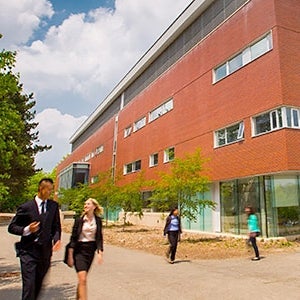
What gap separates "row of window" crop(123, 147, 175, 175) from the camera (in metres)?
27.1

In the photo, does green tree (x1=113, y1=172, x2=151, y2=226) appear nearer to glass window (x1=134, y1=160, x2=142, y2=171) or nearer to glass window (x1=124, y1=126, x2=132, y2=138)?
glass window (x1=134, y1=160, x2=142, y2=171)

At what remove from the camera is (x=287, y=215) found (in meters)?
17.1

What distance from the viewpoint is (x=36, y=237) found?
16.0ft

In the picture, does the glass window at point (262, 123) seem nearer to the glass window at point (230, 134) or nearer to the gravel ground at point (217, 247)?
the glass window at point (230, 134)

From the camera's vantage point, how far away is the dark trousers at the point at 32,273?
15.5ft

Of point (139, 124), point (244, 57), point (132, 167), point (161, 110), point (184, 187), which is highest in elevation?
point (139, 124)

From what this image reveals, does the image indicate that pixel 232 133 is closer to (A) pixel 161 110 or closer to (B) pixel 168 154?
(B) pixel 168 154

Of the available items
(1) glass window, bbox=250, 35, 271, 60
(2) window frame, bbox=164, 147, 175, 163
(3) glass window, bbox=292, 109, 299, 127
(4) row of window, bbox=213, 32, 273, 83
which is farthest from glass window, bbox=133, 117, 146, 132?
(3) glass window, bbox=292, 109, 299, 127

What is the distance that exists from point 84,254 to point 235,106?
15489 mm

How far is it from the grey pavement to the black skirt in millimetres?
1325

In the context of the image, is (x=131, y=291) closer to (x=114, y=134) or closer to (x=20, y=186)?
(x=20, y=186)

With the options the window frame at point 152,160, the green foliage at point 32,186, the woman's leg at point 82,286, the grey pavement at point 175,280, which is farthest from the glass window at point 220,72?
the green foliage at point 32,186

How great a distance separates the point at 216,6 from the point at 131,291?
2108cm

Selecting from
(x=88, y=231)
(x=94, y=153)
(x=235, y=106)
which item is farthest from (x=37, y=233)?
(x=94, y=153)
